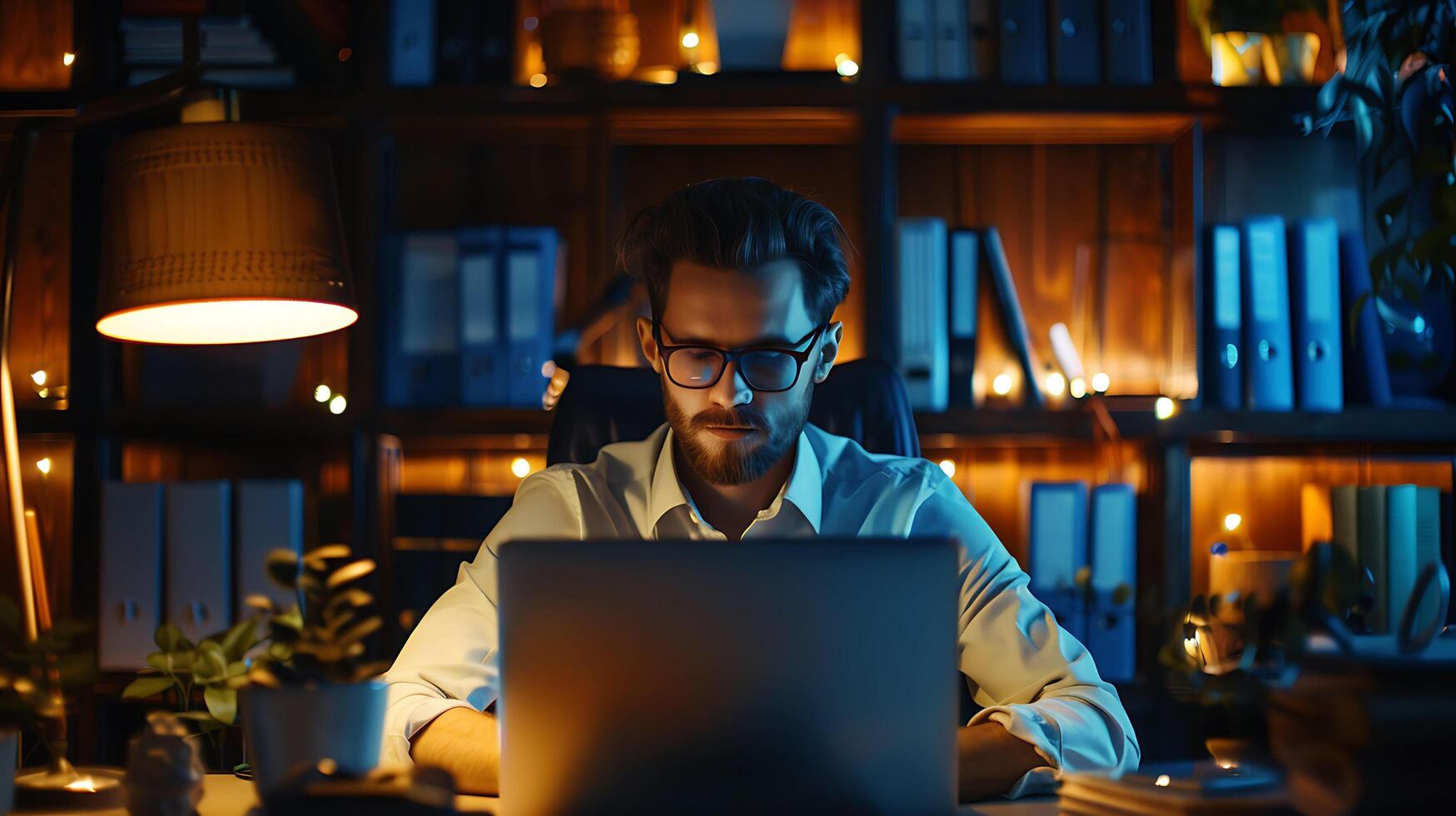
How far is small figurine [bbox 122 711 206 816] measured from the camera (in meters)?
0.80

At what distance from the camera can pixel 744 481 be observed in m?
1.56

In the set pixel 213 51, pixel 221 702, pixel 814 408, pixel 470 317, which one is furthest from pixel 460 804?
pixel 213 51

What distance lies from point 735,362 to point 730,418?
0.08 metres

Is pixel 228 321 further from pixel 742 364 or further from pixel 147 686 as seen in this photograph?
pixel 742 364

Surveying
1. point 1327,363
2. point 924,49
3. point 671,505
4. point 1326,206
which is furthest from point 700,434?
point 1326,206

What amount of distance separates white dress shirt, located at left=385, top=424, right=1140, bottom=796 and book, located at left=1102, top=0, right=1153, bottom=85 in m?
0.92

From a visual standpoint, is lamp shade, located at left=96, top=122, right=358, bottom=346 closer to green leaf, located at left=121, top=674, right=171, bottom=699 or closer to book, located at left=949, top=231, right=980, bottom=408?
green leaf, located at left=121, top=674, right=171, bottom=699

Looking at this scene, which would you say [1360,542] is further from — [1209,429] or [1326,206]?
[1326,206]

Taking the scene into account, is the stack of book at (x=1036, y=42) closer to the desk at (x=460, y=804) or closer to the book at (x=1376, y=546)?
the book at (x=1376, y=546)

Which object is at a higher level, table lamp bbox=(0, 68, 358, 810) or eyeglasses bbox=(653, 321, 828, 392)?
table lamp bbox=(0, 68, 358, 810)

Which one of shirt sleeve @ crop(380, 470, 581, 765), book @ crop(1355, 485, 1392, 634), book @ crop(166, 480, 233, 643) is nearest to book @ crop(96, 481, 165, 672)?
book @ crop(166, 480, 233, 643)

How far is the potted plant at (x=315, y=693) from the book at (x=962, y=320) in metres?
1.45

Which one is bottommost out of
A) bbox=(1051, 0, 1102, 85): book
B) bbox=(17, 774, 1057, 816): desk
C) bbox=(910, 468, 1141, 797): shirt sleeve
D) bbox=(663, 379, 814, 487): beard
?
bbox=(17, 774, 1057, 816): desk

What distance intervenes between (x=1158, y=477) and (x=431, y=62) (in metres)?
1.52
